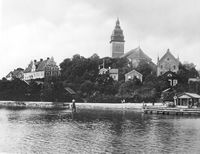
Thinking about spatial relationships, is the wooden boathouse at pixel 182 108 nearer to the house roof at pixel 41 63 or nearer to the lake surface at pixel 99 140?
the lake surface at pixel 99 140

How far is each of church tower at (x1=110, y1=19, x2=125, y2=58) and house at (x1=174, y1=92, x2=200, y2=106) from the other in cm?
5853

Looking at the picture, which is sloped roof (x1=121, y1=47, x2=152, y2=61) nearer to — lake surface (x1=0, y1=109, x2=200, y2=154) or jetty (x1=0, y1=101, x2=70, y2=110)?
jetty (x1=0, y1=101, x2=70, y2=110)

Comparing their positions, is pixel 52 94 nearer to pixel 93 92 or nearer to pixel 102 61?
pixel 93 92

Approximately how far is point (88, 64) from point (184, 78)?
78.9 ft

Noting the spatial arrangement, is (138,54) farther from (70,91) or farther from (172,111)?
(172,111)

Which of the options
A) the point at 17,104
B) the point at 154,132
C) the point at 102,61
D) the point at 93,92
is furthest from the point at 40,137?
the point at 102,61

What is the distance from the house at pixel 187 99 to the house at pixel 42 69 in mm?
49034

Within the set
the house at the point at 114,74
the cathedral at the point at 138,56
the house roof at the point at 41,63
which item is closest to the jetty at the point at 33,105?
the house at the point at 114,74

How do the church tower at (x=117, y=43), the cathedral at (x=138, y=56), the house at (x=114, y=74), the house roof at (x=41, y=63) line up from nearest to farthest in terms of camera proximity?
1. the cathedral at (x=138, y=56)
2. the house at (x=114, y=74)
3. the house roof at (x=41, y=63)
4. the church tower at (x=117, y=43)

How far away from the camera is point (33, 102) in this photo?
77.4 metres

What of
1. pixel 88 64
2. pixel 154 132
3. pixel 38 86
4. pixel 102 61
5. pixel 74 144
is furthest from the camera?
pixel 102 61

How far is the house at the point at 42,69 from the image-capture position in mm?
102750

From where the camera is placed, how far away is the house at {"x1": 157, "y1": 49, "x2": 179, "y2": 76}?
83562 mm

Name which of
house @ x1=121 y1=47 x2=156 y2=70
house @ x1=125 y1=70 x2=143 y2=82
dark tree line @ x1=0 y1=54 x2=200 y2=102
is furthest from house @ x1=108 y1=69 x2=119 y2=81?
house @ x1=121 y1=47 x2=156 y2=70
